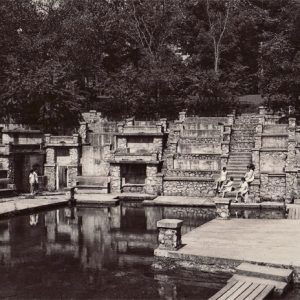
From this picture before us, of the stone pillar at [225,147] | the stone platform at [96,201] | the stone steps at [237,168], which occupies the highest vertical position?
the stone pillar at [225,147]

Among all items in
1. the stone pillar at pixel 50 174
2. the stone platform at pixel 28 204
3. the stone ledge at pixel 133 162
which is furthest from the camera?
the stone pillar at pixel 50 174

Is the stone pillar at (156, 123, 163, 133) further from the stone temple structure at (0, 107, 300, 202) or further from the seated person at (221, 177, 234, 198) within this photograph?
the seated person at (221, 177, 234, 198)

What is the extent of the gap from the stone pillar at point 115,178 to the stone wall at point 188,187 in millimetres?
3647

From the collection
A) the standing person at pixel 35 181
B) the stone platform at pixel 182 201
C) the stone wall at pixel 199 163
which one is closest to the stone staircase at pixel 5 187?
the standing person at pixel 35 181

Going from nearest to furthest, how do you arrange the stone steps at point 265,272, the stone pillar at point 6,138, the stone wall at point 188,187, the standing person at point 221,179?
the stone steps at point 265,272, the standing person at point 221,179, the stone wall at point 188,187, the stone pillar at point 6,138

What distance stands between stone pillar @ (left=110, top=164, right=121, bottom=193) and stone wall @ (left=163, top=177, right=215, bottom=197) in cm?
365

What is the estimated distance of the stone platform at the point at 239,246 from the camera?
528 inches

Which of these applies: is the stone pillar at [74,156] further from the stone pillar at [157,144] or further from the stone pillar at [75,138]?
the stone pillar at [157,144]

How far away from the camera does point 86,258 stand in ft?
51.3

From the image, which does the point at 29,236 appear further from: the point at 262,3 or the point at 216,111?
the point at 262,3

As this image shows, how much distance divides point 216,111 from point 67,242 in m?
26.0

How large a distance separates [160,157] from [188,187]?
13.4ft

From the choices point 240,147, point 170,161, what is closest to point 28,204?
point 170,161

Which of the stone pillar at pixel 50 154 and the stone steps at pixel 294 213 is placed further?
the stone pillar at pixel 50 154
